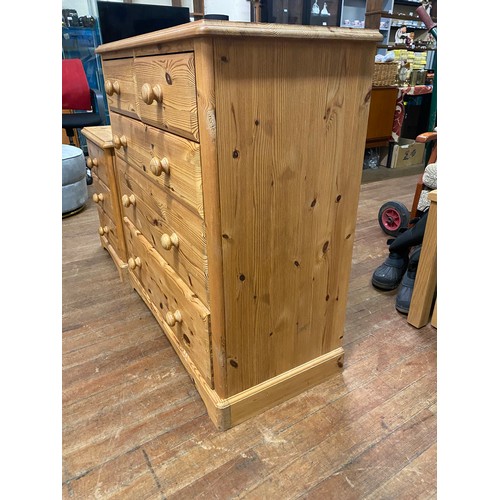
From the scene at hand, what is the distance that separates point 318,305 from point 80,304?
1.06 m

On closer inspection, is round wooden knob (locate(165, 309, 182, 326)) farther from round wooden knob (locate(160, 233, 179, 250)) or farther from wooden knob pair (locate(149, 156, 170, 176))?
wooden knob pair (locate(149, 156, 170, 176))

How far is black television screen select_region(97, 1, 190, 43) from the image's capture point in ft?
7.66

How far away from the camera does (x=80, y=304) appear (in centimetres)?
158

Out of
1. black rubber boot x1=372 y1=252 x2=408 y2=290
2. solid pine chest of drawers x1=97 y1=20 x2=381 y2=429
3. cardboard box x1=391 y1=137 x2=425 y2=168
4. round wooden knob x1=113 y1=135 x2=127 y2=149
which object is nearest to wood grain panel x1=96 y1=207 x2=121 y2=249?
round wooden knob x1=113 y1=135 x2=127 y2=149

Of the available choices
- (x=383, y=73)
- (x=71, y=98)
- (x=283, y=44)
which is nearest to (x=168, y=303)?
(x=283, y=44)

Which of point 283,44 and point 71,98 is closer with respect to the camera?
point 283,44

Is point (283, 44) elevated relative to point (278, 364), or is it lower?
elevated

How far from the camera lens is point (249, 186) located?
786mm

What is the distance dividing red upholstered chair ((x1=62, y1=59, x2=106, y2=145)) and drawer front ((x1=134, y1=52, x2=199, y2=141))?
2.23 meters

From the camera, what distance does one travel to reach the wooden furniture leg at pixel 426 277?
129 cm

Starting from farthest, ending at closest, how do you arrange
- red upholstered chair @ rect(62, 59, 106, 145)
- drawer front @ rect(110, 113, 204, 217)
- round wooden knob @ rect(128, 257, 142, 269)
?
red upholstered chair @ rect(62, 59, 106, 145) → round wooden knob @ rect(128, 257, 142, 269) → drawer front @ rect(110, 113, 204, 217)

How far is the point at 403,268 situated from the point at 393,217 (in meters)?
0.54

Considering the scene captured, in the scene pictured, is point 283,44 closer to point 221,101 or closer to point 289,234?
point 221,101

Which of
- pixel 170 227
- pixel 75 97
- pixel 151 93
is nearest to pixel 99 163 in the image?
pixel 170 227
